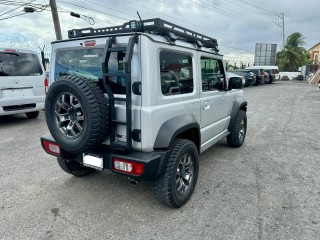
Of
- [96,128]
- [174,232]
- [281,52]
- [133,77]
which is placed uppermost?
[281,52]

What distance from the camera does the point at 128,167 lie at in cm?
257

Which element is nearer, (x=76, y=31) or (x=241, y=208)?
(x=241, y=208)

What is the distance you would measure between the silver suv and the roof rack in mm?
11

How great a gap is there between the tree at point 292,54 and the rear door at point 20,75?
139 ft

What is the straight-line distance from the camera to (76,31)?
10.9ft

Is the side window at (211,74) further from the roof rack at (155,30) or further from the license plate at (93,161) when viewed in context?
the license plate at (93,161)

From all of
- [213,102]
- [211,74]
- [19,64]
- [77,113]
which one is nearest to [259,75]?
[19,64]

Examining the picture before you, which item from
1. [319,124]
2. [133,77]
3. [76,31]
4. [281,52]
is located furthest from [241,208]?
[281,52]

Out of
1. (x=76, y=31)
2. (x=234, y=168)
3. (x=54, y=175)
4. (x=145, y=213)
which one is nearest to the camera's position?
(x=145, y=213)

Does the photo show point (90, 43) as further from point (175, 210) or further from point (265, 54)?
point (265, 54)

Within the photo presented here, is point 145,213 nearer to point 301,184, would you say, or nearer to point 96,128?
point 96,128

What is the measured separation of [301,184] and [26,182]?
390 cm

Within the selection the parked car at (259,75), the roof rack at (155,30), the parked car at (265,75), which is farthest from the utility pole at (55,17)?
the parked car at (265,75)

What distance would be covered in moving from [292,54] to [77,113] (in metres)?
45.9
